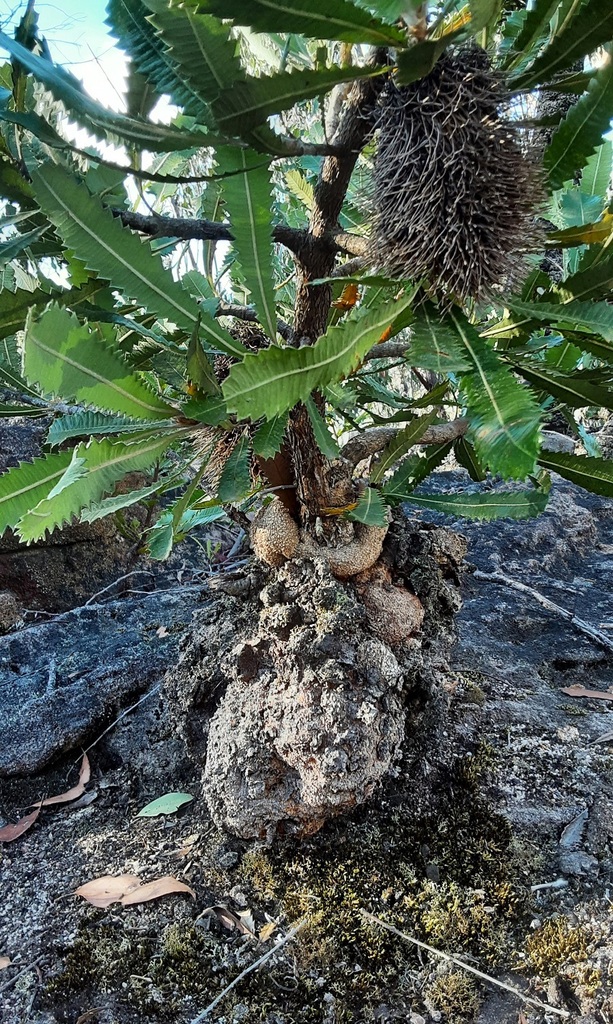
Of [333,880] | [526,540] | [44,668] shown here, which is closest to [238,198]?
[333,880]

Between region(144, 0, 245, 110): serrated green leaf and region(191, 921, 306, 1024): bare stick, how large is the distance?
1.17 meters

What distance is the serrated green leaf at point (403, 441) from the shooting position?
1148mm

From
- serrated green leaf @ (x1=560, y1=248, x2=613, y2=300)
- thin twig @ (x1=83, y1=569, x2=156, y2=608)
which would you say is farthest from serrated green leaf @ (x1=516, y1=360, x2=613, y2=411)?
thin twig @ (x1=83, y1=569, x2=156, y2=608)

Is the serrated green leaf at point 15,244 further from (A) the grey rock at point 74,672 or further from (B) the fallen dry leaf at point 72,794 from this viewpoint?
(B) the fallen dry leaf at point 72,794

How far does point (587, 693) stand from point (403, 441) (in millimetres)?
949

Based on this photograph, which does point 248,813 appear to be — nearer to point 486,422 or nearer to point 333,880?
point 333,880

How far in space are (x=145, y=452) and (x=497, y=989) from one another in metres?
0.92

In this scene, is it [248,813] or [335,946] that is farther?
[248,813]

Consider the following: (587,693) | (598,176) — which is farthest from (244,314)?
(587,693)

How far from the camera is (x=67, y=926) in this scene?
3.34ft

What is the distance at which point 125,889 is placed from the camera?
108 centimetres

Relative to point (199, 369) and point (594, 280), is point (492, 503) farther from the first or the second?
point (199, 369)

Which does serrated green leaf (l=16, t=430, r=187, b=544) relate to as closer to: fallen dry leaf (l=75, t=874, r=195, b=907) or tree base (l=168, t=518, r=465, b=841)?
tree base (l=168, t=518, r=465, b=841)

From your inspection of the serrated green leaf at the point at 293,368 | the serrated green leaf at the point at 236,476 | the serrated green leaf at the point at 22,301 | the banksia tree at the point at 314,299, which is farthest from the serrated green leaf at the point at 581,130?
the serrated green leaf at the point at 22,301
